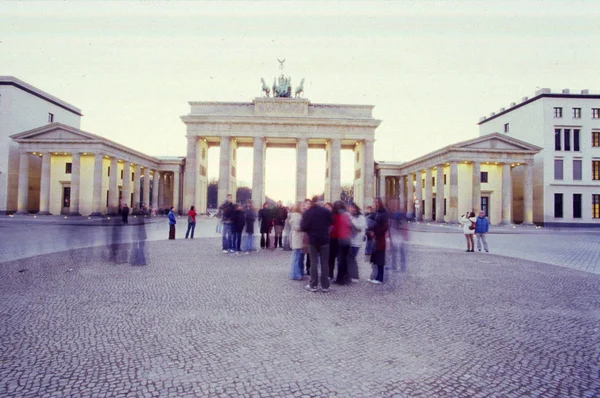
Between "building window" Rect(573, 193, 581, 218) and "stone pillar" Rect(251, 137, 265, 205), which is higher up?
"stone pillar" Rect(251, 137, 265, 205)

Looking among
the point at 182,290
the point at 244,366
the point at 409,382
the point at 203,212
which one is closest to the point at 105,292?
the point at 182,290

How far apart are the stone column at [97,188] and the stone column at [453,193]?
4110cm

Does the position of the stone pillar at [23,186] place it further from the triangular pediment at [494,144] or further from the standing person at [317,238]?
the triangular pediment at [494,144]

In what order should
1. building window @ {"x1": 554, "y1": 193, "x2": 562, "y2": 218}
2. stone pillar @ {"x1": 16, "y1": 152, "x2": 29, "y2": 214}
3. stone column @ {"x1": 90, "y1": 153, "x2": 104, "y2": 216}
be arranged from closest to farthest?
stone pillar @ {"x1": 16, "y1": 152, "x2": 29, "y2": 214}
stone column @ {"x1": 90, "y1": 153, "x2": 104, "y2": 216}
building window @ {"x1": 554, "y1": 193, "x2": 562, "y2": 218}

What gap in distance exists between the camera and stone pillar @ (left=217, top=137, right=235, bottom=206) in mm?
49906

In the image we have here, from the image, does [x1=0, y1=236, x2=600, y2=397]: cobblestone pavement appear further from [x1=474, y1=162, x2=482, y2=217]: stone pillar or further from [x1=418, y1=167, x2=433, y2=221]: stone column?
[x1=418, y1=167, x2=433, y2=221]: stone column

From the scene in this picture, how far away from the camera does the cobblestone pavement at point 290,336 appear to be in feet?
11.8

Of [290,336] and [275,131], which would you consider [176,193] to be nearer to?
[275,131]

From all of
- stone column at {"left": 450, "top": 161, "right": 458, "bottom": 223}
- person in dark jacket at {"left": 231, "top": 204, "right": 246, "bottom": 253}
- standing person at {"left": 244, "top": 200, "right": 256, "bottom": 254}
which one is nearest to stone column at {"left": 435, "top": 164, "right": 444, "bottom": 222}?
stone column at {"left": 450, "top": 161, "right": 458, "bottom": 223}

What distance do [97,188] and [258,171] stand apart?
2018 cm

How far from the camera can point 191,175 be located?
50.0m

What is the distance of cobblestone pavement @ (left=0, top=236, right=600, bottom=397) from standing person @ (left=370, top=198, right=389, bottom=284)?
16.8 inches

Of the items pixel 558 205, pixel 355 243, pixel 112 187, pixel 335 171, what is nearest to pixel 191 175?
pixel 112 187

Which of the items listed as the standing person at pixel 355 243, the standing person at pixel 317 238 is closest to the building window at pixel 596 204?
the standing person at pixel 355 243
